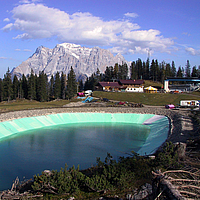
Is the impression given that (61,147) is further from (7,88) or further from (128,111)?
(7,88)

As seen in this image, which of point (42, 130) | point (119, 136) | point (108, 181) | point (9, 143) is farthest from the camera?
point (42, 130)

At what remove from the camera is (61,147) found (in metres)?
29.1

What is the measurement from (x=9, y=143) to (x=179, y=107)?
41.8m

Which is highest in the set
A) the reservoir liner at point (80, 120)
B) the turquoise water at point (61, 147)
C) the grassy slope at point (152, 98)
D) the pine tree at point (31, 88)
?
the pine tree at point (31, 88)

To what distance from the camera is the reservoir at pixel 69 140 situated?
2248 cm

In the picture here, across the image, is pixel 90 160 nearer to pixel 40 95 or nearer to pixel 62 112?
pixel 62 112

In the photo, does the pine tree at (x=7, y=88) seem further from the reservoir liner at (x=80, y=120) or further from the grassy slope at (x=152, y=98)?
the reservoir liner at (x=80, y=120)

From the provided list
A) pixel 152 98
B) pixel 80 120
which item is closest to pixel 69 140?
pixel 80 120

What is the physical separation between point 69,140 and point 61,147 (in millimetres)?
3699

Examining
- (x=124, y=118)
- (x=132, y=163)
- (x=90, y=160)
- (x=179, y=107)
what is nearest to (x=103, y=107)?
(x=124, y=118)

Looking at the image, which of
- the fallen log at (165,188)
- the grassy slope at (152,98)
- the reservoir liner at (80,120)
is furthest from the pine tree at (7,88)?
the fallen log at (165,188)

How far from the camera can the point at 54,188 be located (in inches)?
430

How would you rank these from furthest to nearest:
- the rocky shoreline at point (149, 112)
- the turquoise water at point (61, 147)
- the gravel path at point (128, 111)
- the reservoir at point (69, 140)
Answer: the gravel path at point (128, 111) < the rocky shoreline at point (149, 112) < the reservoir at point (69, 140) < the turquoise water at point (61, 147)

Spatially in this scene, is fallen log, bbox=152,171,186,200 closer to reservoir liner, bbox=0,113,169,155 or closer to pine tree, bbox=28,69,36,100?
reservoir liner, bbox=0,113,169,155
